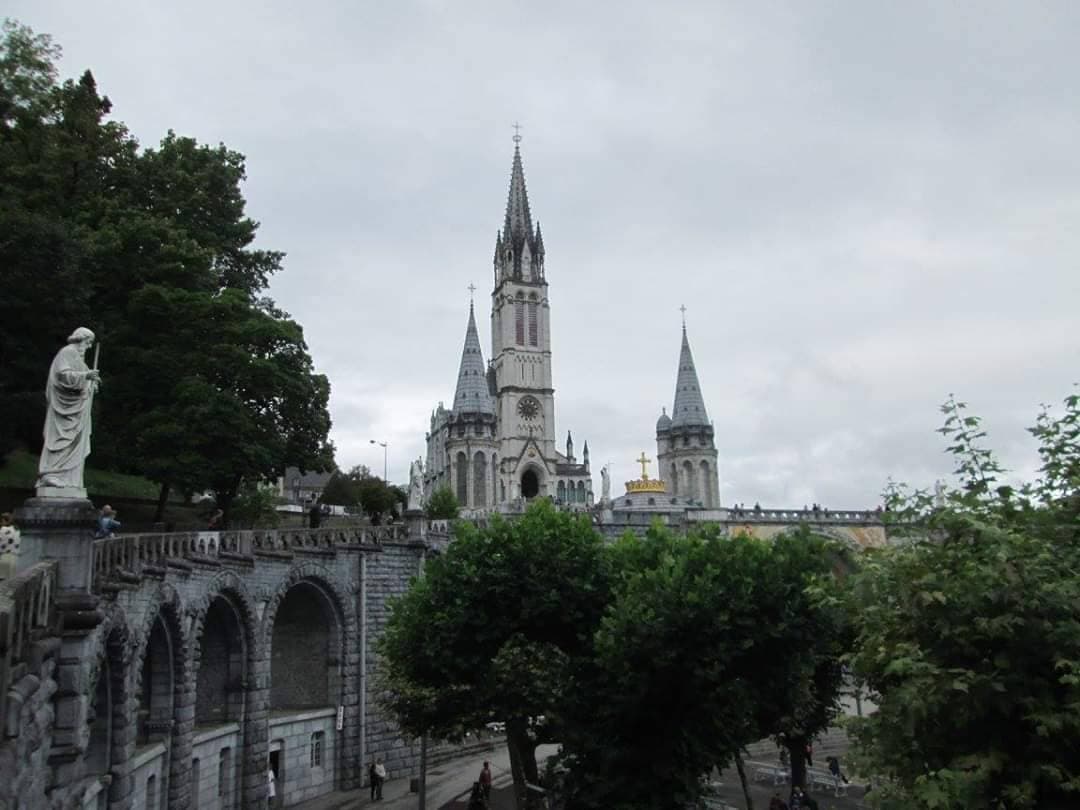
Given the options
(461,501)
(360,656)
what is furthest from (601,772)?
(461,501)

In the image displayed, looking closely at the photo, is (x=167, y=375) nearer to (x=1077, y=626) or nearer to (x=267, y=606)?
(x=267, y=606)

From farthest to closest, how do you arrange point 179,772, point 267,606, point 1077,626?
point 267,606 < point 179,772 < point 1077,626

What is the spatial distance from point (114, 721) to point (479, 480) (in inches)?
3107

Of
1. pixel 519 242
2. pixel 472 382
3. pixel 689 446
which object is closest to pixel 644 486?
pixel 689 446

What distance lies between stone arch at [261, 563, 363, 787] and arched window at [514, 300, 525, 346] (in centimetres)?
7718

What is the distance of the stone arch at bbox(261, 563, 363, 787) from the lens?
29.7 m

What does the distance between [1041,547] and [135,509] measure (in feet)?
93.8

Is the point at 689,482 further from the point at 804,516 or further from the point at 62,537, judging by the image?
the point at 62,537

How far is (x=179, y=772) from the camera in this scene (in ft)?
67.3

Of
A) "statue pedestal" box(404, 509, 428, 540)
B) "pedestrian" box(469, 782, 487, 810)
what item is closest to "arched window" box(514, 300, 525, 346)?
"statue pedestal" box(404, 509, 428, 540)

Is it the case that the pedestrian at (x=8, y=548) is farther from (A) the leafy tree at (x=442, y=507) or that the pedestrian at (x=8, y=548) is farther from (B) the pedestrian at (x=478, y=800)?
(A) the leafy tree at (x=442, y=507)

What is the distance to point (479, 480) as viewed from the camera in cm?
9544

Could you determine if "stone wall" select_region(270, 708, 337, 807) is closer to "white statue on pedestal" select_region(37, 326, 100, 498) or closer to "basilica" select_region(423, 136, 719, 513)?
"white statue on pedestal" select_region(37, 326, 100, 498)

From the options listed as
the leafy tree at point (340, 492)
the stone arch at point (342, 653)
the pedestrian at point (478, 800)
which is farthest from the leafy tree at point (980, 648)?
the leafy tree at point (340, 492)
